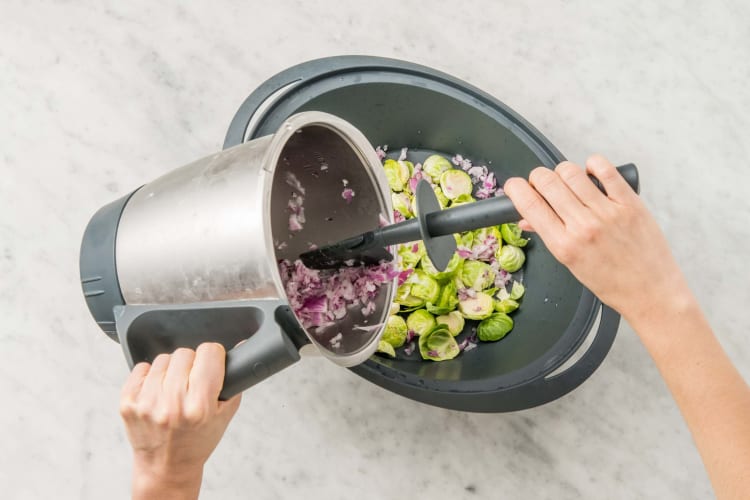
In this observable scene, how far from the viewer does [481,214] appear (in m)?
0.76

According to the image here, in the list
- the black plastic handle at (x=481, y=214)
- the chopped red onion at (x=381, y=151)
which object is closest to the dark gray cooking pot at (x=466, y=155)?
the chopped red onion at (x=381, y=151)

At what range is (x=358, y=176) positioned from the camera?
0.91 metres

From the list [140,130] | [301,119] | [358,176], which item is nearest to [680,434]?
[358,176]

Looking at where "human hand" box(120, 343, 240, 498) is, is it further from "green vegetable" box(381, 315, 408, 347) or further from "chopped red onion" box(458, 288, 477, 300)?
"chopped red onion" box(458, 288, 477, 300)

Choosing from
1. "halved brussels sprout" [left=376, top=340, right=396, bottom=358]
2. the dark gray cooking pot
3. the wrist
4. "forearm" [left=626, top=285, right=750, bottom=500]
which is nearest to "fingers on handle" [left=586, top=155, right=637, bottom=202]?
"forearm" [left=626, top=285, right=750, bottom=500]

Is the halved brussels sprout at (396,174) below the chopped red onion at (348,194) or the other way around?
below

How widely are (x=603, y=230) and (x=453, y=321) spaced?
0.46 meters

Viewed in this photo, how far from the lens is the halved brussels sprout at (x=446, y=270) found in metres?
1.11

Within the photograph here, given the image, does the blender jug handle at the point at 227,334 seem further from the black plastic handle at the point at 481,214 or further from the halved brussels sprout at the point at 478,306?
the halved brussels sprout at the point at 478,306

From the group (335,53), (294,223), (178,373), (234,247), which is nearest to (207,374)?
(178,373)

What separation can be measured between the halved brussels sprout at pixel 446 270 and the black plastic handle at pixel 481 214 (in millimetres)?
301

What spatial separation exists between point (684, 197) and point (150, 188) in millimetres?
1077

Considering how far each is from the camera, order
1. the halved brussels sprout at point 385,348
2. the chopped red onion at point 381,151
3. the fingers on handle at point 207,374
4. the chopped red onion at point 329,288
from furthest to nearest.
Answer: the chopped red onion at point 381,151 → the halved brussels sprout at point 385,348 → the chopped red onion at point 329,288 → the fingers on handle at point 207,374

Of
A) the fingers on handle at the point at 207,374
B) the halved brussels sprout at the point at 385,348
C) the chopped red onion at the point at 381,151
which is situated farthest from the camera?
the chopped red onion at the point at 381,151
